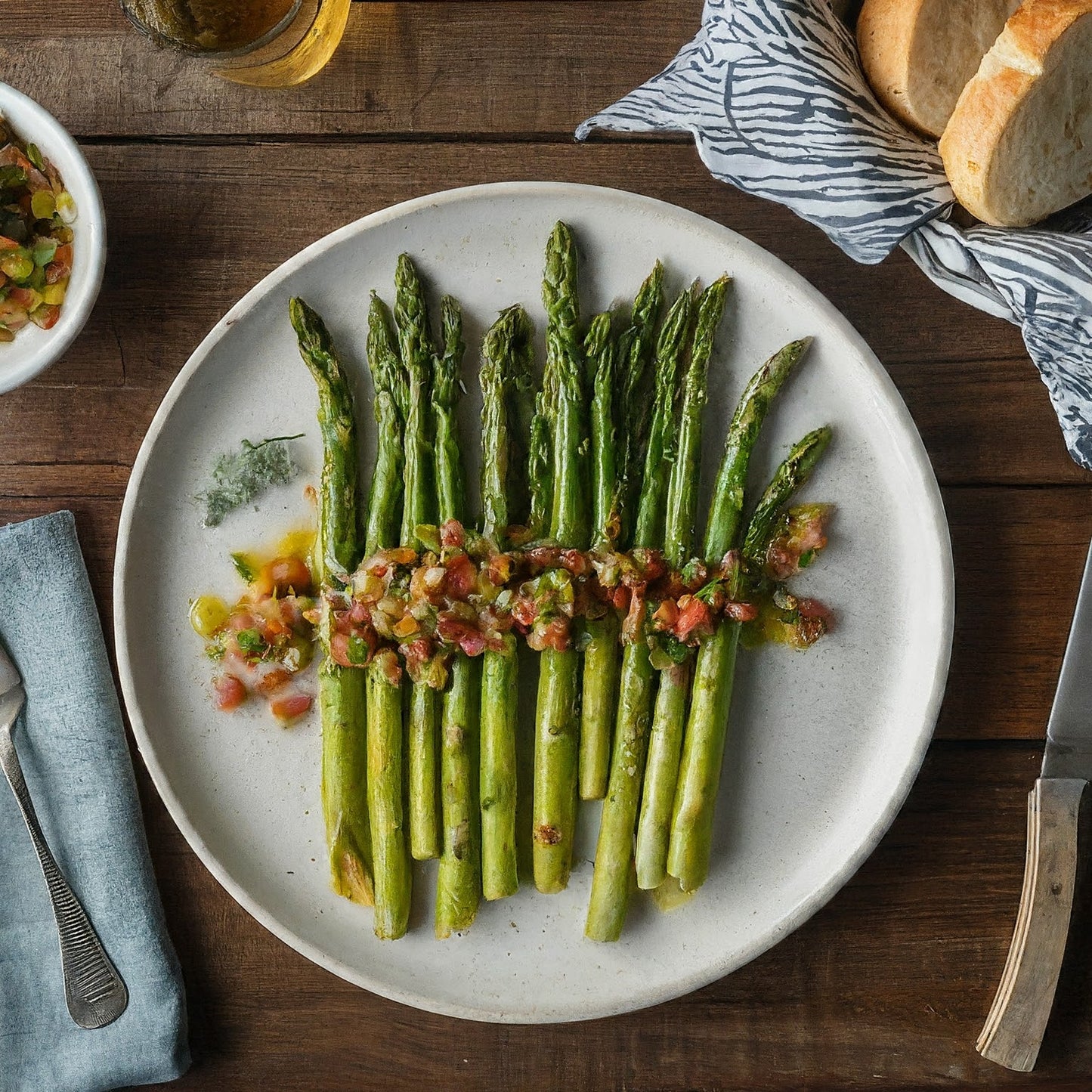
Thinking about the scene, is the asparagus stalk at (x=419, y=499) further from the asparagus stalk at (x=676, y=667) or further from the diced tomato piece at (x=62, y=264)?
the diced tomato piece at (x=62, y=264)

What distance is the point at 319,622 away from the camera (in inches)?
105

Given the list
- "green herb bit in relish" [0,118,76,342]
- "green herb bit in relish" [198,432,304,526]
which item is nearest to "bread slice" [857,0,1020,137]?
"green herb bit in relish" [198,432,304,526]

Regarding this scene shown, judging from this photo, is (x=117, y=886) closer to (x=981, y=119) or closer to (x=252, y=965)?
(x=252, y=965)

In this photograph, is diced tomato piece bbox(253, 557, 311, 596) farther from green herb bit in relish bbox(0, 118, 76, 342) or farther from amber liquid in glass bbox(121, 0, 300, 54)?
amber liquid in glass bbox(121, 0, 300, 54)

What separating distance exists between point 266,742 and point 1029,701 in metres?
2.26

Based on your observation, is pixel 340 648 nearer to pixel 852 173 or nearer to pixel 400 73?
pixel 400 73

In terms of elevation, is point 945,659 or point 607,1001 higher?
point 945,659

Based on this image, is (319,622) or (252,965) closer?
(319,622)

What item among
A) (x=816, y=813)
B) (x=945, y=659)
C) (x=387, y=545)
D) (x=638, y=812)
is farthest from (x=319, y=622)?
(x=945, y=659)

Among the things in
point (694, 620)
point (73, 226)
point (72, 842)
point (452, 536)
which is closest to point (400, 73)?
point (73, 226)

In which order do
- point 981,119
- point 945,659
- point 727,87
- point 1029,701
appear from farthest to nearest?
point 1029,701 < point 945,659 < point 727,87 < point 981,119

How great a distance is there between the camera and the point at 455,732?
8.52 ft

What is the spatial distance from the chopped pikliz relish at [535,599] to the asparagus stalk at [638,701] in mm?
95

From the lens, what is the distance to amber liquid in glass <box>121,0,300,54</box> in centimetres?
253
